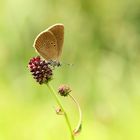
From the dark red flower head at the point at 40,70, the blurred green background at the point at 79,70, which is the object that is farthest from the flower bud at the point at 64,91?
the blurred green background at the point at 79,70

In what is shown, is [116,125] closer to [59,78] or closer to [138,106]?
[138,106]

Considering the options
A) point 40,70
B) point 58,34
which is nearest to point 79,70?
point 58,34

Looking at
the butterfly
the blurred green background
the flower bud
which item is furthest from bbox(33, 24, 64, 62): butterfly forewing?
the blurred green background

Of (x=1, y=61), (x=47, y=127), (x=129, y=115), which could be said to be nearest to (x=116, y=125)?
(x=129, y=115)

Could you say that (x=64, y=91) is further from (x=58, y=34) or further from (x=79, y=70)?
(x=79, y=70)

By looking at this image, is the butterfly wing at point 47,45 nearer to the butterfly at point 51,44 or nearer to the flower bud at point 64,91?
the butterfly at point 51,44

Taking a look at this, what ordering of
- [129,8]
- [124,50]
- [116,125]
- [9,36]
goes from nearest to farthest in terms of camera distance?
[116,125] < [124,50] < [9,36] < [129,8]

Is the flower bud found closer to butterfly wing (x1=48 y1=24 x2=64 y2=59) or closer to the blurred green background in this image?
butterfly wing (x1=48 y1=24 x2=64 y2=59)
